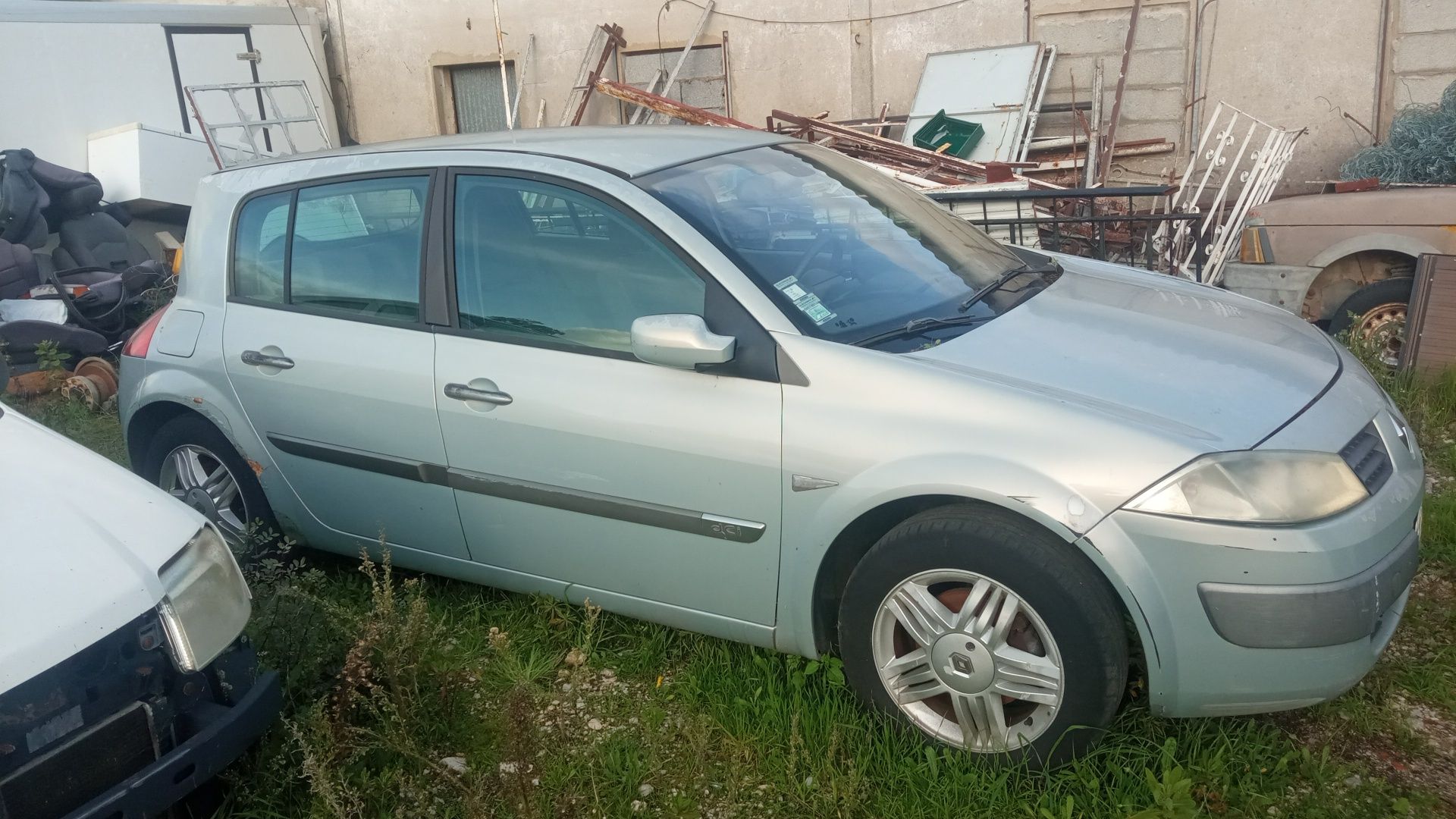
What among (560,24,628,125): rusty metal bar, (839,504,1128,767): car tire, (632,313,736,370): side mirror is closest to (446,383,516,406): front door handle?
(632,313,736,370): side mirror

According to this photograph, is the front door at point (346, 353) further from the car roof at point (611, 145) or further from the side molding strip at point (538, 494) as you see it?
the car roof at point (611, 145)

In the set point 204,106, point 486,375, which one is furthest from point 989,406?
point 204,106

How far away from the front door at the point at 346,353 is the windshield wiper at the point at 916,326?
4.43 ft

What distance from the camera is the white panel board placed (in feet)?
32.1

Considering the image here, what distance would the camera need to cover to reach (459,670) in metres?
3.43

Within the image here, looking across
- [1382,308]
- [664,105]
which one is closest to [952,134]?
[664,105]

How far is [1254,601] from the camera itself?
7.93 ft

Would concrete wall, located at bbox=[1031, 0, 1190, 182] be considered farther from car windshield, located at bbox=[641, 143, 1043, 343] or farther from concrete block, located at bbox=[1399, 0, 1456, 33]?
car windshield, located at bbox=[641, 143, 1043, 343]

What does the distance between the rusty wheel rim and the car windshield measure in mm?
2871

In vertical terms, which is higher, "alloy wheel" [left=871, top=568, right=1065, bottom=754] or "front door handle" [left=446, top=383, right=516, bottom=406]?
"front door handle" [left=446, top=383, right=516, bottom=406]

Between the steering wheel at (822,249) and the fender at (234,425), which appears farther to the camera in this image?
the fender at (234,425)

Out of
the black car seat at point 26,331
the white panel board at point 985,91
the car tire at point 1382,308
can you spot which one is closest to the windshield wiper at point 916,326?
the car tire at point 1382,308

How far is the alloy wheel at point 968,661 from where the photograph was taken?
2629mm

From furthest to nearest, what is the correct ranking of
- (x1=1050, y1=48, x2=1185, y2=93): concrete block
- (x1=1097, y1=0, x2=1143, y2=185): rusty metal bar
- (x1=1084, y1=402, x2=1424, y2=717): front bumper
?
(x1=1050, y1=48, x2=1185, y2=93): concrete block, (x1=1097, y1=0, x2=1143, y2=185): rusty metal bar, (x1=1084, y1=402, x2=1424, y2=717): front bumper
